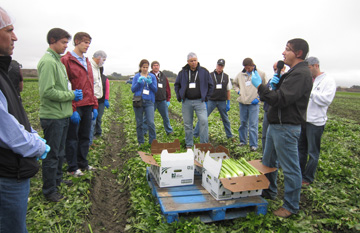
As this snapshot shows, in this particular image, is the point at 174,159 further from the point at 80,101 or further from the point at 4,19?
the point at 4,19

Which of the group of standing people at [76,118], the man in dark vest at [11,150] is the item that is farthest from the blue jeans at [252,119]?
the man in dark vest at [11,150]

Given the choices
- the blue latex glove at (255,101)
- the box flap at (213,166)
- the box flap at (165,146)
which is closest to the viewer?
the box flap at (213,166)

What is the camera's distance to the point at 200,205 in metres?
3.53

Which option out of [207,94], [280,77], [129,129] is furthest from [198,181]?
[129,129]

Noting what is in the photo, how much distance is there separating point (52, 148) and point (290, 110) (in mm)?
4027

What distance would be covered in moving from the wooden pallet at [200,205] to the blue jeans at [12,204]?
1.85 m

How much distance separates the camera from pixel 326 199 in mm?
4262

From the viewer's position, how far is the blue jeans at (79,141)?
4.72 m

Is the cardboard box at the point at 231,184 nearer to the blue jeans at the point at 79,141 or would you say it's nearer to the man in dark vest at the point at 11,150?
the man in dark vest at the point at 11,150

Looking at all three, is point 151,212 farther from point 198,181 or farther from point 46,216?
point 46,216

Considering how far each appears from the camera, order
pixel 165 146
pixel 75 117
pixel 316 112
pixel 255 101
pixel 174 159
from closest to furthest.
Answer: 1. pixel 174 159
2. pixel 75 117
3. pixel 316 112
4. pixel 165 146
5. pixel 255 101

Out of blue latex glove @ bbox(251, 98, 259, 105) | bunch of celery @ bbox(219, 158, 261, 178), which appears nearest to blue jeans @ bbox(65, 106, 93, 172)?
bunch of celery @ bbox(219, 158, 261, 178)

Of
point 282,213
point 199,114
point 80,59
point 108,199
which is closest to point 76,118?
point 80,59

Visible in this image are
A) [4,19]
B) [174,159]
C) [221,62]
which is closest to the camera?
[4,19]
